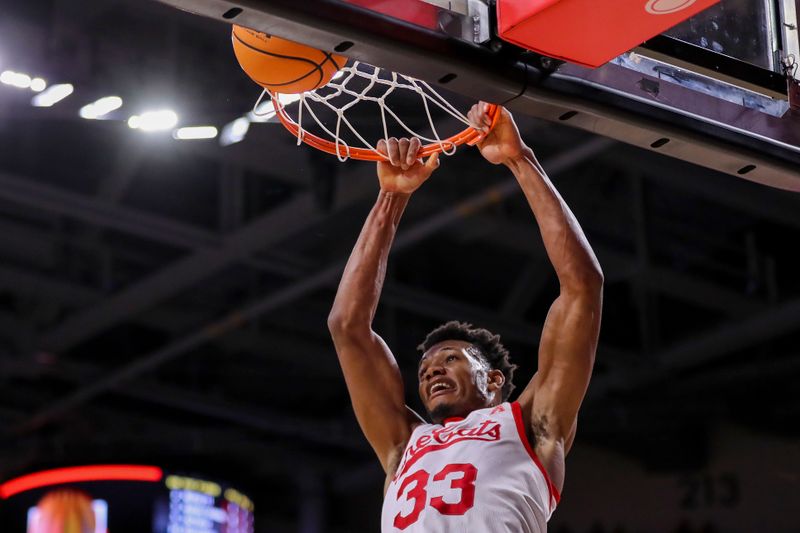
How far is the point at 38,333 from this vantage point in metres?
10.1

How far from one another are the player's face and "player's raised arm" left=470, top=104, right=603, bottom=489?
256 millimetres

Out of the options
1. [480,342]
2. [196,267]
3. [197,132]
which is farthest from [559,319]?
[196,267]

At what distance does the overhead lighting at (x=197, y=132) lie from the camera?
7402mm

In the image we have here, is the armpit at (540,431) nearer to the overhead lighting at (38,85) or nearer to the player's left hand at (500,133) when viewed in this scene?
the player's left hand at (500,133)

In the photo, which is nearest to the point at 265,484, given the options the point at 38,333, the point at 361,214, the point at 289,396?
the point at 289,396

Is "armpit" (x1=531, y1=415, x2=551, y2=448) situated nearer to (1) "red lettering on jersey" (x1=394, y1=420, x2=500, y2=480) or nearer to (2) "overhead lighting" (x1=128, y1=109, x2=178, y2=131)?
(1) "red lettering on jersey" (x1=394, y1=420, x2=500, y2=480)

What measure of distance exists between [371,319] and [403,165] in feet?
1.49

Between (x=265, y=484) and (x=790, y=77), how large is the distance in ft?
34.5

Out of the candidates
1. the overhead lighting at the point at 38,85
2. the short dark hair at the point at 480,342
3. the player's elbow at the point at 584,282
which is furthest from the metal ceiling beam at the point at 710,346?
the player's elbow at the point at 584,282

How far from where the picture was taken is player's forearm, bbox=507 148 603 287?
3463 millimetres

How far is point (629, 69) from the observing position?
315 cm

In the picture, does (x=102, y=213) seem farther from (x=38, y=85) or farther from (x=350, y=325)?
(x=350, y=325)

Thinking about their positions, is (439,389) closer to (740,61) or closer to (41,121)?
(740,61)

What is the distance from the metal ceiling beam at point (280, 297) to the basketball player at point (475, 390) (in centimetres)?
395
